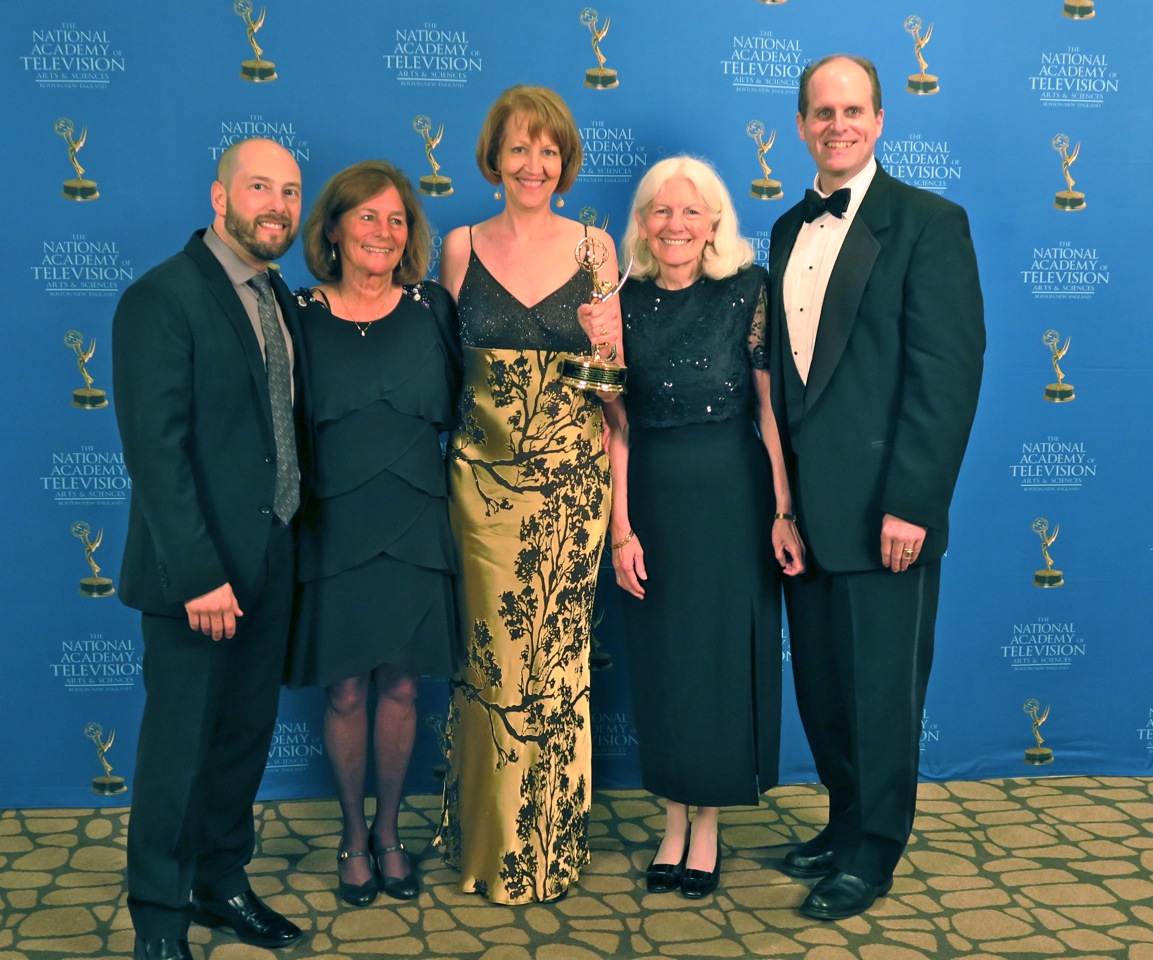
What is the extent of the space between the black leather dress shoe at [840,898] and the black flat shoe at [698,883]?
0.25m

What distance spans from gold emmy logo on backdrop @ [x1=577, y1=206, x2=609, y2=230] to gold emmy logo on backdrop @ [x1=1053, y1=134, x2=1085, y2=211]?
1528mm

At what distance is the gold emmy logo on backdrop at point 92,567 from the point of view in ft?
11.5

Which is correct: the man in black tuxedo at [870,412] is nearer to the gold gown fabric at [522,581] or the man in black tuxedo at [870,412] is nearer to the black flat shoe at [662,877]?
the black flat shoe at [662,877]

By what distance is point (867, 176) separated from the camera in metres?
2.80

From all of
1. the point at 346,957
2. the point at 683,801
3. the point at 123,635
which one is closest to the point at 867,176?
the point at 683,801

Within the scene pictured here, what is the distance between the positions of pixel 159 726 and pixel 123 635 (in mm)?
1228

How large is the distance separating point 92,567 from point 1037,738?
3.31m

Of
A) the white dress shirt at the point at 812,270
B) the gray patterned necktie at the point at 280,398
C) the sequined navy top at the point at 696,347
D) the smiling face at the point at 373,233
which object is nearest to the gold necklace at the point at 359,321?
the smiling face at the point at 373,233

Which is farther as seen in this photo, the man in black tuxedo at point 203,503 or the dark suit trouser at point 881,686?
the dark suit trouser at point 881,686

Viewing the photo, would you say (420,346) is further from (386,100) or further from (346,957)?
(346,957)

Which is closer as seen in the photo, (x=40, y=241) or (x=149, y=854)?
(x=149, y=854)

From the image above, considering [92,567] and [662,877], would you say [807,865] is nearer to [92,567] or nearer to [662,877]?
[662,877]

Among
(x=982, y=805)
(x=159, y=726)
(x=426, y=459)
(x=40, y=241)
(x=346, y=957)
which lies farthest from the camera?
(x=982, y=805)

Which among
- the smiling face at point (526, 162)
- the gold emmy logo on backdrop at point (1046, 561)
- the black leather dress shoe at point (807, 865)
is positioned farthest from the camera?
the gold emmy logo on backdrop at point (1046, 561)
